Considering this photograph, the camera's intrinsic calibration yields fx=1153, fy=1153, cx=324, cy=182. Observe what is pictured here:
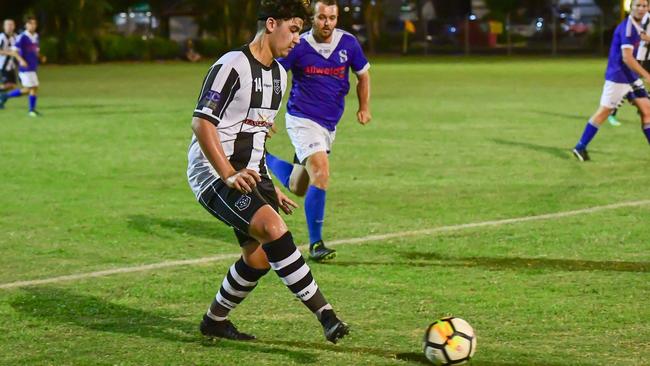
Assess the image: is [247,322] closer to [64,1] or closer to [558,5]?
[64,1]

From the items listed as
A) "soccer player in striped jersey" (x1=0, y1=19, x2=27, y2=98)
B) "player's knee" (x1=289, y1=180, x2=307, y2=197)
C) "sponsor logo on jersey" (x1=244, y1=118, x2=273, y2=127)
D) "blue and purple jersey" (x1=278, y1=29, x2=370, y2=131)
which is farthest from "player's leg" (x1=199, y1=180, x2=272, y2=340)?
"soccer player in striped jersey" (x1=0, y1=19, x2=27, y2=98)

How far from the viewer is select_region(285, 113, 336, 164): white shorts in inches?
345

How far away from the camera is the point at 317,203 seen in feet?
28.1

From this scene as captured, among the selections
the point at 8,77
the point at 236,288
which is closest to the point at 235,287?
the point at 236,288

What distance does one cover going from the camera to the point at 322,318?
18.9 ft

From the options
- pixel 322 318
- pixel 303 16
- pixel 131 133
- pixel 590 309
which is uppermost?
pixel 303 16

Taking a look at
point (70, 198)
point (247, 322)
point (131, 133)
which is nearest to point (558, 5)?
point (131, 133)

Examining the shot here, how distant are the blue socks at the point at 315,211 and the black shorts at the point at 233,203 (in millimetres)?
2586

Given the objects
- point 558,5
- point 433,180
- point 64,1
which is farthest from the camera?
point 558,5

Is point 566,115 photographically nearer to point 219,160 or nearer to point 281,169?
point 281,169

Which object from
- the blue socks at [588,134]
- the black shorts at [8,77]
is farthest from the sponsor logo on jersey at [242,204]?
the black shorts at [8,77]

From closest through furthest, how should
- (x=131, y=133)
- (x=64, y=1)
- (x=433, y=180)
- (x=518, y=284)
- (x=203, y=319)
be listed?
1. (x=203, y=319)
2. (x=518, y=284)
3. (x=433, y=180)
4. (x=131, y=133)
5. (x=64, y=1)

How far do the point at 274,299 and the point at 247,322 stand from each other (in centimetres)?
62

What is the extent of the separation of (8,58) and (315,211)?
18374mm
